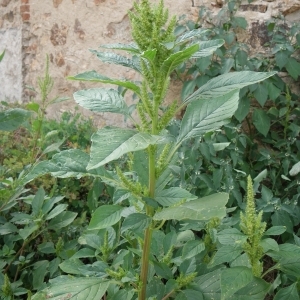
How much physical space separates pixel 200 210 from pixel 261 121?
192cm

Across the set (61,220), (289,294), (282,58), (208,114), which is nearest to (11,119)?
(61,220)

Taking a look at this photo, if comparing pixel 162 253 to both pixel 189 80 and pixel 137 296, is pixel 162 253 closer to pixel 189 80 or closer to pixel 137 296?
pixel 137 296

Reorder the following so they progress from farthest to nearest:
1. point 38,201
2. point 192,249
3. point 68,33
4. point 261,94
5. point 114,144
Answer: point 68,33 → point 261,94 → point 38,201 → point 192,249 → point 114,144

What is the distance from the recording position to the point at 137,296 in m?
1.46

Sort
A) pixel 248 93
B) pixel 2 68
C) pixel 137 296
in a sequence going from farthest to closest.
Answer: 1. pixel 2 68
2. pixel 248 93
3. pixel 137 296

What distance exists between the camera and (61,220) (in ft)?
7.00

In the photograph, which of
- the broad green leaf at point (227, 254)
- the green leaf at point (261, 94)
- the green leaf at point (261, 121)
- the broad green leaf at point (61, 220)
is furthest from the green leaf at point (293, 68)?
the broad green leaf at point (227, 254)

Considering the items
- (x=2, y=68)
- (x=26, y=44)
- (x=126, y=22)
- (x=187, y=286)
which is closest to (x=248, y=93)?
(x=126, y=22)

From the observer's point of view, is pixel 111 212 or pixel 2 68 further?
pixel 2 68

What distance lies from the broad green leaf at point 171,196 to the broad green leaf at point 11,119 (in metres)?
0.87

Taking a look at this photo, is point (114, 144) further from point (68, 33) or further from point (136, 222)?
point (68, 33)

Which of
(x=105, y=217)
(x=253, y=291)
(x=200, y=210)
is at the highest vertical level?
(x=200, y=210)

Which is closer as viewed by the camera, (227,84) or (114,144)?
(114,144)

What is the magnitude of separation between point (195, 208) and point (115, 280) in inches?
15.6
